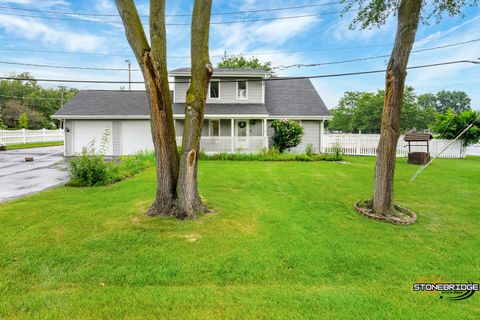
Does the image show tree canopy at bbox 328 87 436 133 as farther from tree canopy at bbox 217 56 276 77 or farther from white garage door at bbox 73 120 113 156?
white garage door at bbox 73 120 113 156

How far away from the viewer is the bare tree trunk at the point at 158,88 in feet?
13.6

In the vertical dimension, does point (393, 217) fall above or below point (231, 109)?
below

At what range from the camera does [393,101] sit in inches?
186

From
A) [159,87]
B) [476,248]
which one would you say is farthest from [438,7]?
[159,87]

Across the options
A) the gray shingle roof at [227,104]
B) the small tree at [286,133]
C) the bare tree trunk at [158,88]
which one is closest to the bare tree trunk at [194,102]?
the bare tree trunk at [158,88]

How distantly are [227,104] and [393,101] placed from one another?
38.7 feet

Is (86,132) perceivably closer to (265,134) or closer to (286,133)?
(265,134)

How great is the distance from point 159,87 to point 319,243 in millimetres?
3611

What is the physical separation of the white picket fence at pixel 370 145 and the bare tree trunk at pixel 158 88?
41.5ft

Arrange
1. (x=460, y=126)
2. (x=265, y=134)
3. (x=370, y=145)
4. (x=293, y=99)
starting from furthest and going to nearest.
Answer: (x=293, y=99) → (x=370, y=145) → (x=460, y=126) → (x=265, y=134)

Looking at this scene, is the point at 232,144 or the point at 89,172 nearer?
the point at 89,172

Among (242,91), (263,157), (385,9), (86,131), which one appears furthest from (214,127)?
(385,9)

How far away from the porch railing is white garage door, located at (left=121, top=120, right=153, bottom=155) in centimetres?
312
